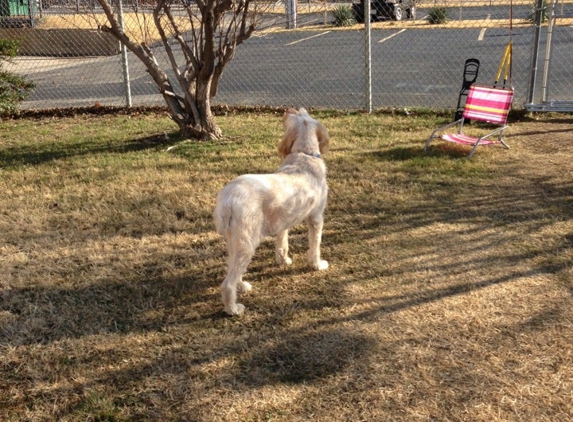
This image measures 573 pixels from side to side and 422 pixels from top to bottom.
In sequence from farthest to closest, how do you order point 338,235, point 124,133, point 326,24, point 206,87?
point 326,24 < point 124,133 < point 206,87 < point 338,235

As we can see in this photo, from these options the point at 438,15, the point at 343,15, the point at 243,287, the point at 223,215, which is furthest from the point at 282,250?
the point at 343,15

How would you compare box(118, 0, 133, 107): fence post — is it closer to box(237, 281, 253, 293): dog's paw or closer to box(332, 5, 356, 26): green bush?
box(237, 281, 253, 293): dog's paw

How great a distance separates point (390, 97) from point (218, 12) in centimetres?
416

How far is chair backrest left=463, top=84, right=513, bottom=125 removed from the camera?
663cm

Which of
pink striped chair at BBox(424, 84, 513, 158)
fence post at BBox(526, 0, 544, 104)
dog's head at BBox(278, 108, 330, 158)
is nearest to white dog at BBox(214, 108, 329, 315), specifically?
dog's head at BBox(278, 108, 330, 158)

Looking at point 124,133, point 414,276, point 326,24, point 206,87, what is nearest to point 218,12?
point 206,87

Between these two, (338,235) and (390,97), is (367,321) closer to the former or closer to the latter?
(338,235)

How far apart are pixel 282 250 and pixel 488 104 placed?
4010 mm

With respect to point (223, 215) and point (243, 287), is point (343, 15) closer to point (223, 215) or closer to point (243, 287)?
point (243, 287)

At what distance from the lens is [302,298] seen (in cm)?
358

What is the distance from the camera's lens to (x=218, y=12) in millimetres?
6207

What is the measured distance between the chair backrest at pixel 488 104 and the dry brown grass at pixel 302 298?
71 centimetres

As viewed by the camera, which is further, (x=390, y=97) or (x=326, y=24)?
(x=326, y=24)

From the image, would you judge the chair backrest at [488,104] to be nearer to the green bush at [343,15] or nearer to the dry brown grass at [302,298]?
the dry brown grass at [302,298]
